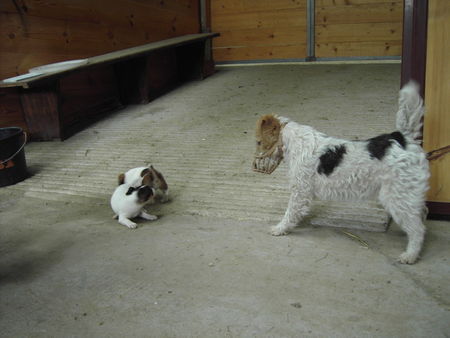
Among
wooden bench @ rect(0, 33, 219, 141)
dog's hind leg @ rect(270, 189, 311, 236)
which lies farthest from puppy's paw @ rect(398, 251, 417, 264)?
wooden bench @ rect(0, 33, 219, 141)

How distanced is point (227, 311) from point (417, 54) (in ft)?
7.64

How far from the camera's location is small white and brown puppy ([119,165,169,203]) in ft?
12.6

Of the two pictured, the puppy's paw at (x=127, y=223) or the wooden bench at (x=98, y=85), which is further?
the wooden bench at (x=98, y=85)

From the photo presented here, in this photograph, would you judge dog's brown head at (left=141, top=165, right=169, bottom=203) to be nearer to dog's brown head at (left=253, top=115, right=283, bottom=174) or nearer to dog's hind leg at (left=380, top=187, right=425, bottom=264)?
dog's brown head at (left=253, top=115, right=283, bottom=174)

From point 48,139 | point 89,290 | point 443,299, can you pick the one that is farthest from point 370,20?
point 89,290

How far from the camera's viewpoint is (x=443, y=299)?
7.54 ft

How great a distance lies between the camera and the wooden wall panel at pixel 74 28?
5469mm

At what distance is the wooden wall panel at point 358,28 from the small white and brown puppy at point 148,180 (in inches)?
221

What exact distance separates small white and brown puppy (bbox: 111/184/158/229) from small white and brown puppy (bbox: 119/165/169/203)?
16 cm

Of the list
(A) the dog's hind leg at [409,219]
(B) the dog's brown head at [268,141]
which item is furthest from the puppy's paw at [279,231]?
(A) the dog's hind leg at [409,219]

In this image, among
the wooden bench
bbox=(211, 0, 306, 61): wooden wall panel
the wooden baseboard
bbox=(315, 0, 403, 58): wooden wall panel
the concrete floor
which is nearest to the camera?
the concrete floor

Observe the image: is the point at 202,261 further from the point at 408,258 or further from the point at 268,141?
the point at 408,258

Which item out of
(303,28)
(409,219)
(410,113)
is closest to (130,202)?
(409,219)

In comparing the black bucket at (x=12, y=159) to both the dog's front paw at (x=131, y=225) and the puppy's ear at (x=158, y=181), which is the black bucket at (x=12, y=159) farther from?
the dog's front paw at (x=131, y=225)
